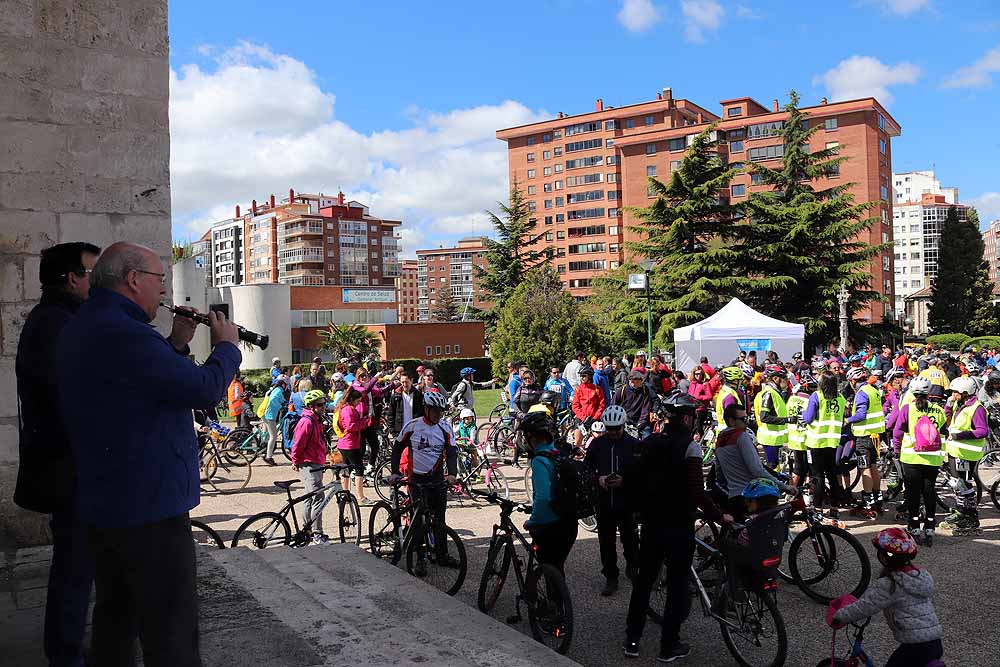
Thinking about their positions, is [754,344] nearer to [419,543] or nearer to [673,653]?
[419,543]

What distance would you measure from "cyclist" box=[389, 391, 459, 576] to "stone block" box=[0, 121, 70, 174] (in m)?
3.94

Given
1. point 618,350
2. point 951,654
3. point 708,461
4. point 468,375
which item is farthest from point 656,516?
point 618,350

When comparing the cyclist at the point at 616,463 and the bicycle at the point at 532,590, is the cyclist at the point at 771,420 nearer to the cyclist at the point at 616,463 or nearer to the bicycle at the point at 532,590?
the cyclist at the point at 616,463

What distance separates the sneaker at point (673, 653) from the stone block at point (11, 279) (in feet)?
17.1

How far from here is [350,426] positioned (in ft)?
35.7

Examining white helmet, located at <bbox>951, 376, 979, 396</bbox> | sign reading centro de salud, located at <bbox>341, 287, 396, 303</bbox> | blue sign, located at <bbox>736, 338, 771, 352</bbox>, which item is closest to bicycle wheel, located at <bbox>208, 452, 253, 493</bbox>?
white helmet, located at <bbox>951, 376, 979, 396</bbox>

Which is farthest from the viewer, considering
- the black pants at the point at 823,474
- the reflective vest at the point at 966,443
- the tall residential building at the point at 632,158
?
the tall residential building at the point at 632,158

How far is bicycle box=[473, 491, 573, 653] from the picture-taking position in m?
5.69

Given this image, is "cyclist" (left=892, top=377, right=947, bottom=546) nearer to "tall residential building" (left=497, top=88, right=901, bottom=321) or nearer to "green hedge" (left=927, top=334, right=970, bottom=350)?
"green hedge" (left=927, top=334, right=970, bottom=350)

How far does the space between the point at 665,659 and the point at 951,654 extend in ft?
6.75

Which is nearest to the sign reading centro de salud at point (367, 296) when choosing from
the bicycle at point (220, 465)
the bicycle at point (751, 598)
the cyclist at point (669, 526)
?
the bicycle at point (220, 465)

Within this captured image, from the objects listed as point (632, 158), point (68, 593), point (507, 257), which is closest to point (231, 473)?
point (68, 593)

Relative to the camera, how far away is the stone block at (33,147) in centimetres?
555

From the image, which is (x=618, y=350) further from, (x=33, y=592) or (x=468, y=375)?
(x=33, y=592)
